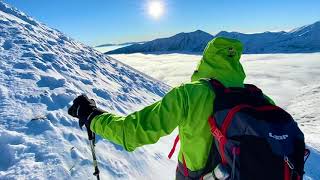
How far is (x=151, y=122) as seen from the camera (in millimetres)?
2381

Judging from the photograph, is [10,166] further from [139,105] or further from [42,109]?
[139,105]

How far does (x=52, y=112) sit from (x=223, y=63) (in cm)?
373

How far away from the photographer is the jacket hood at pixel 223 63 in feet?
8.52

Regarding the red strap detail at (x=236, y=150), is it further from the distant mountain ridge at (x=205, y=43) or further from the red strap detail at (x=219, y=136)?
the distant mountain ridge at (x=205, y=43)

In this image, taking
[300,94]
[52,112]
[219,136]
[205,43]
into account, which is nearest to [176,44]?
[205,43]

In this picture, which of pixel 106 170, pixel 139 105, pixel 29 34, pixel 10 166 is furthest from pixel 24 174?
pixel 29 34

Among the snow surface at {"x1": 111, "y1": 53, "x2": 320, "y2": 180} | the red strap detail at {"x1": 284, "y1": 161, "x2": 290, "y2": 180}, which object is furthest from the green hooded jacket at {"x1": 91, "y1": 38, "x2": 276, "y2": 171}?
the snow surface at {"x1": 111, "y1": 53, "x2": 320, "y2": 180}

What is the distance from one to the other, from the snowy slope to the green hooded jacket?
2.07 meters

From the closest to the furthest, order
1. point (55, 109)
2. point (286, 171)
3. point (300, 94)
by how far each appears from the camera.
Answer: point (286, 171) → point (55, 109) → point (300, 94)

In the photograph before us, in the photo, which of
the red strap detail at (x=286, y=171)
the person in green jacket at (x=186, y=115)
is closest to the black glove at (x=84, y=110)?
the person in green jacket at (x=186, y=115)

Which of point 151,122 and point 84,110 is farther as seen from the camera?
point 84,110

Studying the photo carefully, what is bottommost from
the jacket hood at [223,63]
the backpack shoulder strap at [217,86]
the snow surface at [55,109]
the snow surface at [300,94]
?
the snow surface at [300,94]

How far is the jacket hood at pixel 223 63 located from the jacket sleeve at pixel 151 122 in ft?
1.07

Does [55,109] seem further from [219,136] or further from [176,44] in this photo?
[176,44]
